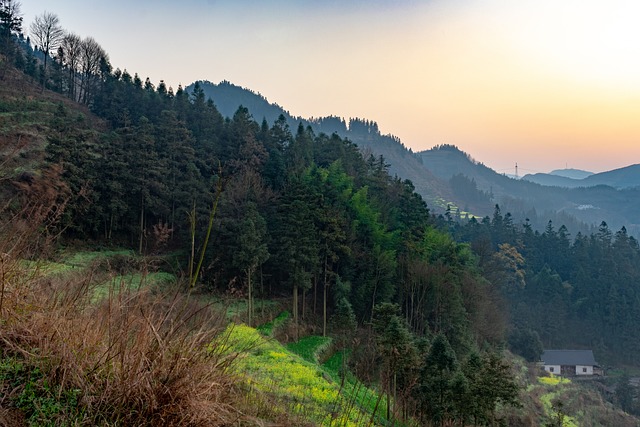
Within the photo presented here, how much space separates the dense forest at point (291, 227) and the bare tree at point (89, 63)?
1.55 metres

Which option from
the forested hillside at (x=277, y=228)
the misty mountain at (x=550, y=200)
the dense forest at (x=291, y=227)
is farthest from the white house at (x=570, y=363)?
the misty mountain at (x=550, y=200)

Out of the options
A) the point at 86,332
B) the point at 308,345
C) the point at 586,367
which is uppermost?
the point at 86,332

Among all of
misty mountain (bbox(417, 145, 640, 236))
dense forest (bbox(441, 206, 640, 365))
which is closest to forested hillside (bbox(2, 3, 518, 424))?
dense forest (bbox(441, 206, 640, 365))

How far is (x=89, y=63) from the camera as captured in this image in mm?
39062

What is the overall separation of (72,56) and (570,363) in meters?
55.0

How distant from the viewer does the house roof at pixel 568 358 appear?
36969mm

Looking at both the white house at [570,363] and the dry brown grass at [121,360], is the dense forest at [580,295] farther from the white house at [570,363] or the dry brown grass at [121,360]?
the dry brown grass at [121,360]

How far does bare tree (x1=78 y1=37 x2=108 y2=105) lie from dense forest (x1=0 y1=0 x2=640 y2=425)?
5.10ft

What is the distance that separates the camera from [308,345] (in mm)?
17656

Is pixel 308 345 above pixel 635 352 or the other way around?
above

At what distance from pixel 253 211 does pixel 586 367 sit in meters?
36.0

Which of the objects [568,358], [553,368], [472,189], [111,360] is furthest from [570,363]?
[472,189]

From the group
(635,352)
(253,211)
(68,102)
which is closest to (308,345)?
(253,211)

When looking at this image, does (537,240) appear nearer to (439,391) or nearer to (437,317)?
(437,317)
